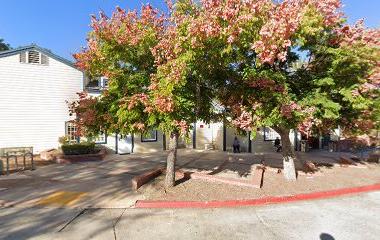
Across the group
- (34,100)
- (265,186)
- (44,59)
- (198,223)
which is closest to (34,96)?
(34,100)

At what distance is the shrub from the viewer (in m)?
18.3

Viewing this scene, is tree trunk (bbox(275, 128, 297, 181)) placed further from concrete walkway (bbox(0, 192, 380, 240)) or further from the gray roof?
the gray roof

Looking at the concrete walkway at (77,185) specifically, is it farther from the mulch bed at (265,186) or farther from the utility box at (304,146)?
the utility box at (304,146)

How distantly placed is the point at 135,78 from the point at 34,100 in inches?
463

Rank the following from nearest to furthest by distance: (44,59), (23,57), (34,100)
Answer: (23,57) < (34,100) < (44,59)

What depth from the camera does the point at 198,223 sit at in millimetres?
8758

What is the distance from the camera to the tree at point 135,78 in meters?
9.56

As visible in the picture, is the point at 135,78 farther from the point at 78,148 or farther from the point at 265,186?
the point at 78,148

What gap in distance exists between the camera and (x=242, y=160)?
1873 centimetres

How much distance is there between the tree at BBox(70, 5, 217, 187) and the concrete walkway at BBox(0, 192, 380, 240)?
2.43 metres

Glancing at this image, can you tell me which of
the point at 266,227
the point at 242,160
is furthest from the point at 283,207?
the point at 242,160

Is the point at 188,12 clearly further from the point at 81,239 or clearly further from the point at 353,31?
the point at 81,239

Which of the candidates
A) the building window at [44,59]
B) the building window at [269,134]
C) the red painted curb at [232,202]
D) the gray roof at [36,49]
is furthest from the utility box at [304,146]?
the building window at [44,59]

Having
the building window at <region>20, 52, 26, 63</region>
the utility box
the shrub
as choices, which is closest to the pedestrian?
the utility box
